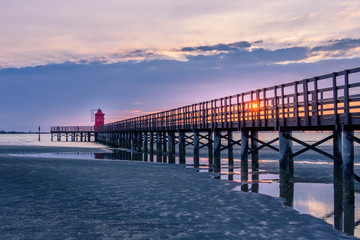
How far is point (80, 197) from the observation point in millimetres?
10258

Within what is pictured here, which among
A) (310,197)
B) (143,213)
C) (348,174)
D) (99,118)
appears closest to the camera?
(143,213)

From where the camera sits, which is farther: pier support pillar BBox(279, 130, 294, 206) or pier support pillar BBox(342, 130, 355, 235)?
pier support pillar BBox(279, 130, 294, 206)

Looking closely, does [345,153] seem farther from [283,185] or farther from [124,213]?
[124,213]

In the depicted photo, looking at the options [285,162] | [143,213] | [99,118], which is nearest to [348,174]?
[285,162]

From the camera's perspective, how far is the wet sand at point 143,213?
705 cm

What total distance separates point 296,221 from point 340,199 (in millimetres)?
4332

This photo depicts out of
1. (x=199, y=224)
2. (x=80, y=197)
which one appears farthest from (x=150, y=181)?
(x=199, y=224)

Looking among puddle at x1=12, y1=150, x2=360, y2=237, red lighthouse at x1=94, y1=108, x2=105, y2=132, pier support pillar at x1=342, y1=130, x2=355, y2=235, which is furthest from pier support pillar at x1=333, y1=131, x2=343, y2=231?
red lighthouse at x1=94, y1=108, x2=105, y2=132

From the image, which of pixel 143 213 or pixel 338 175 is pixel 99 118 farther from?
pixel 143 213

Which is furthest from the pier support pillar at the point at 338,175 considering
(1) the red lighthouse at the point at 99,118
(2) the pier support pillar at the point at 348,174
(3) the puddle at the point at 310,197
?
(1) the red lighthouse at the point at 99,118

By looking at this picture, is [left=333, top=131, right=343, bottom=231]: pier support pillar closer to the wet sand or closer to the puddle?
the puddle

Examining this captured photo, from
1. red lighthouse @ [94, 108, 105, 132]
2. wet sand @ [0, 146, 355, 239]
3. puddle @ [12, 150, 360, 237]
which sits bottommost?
puddle @ [12, 150, 360, 237]

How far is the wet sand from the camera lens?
705 centimetres

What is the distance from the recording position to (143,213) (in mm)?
8562
